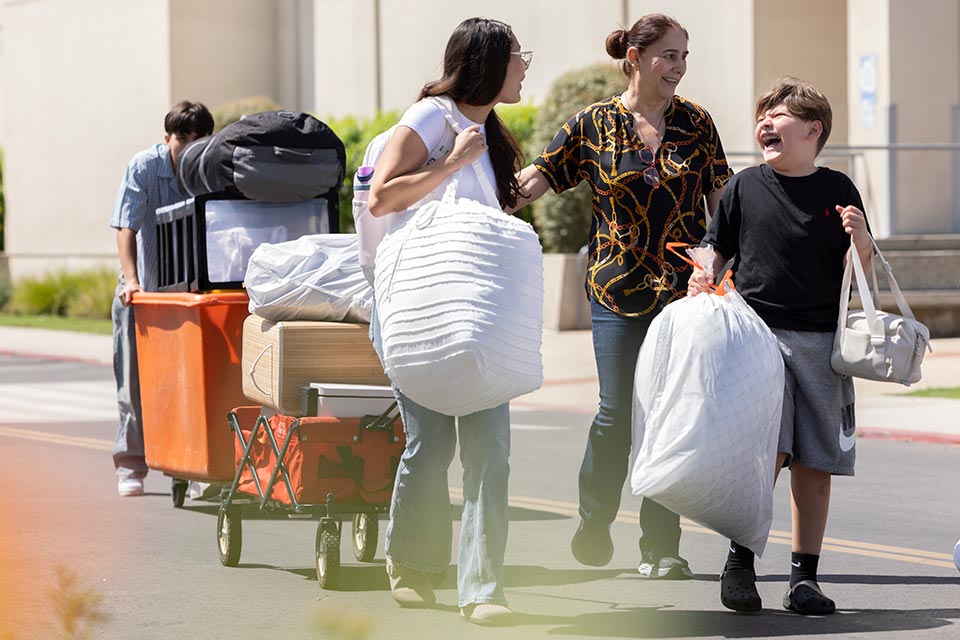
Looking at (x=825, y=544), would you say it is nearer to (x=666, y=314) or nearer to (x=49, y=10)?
(x=666, y=314)

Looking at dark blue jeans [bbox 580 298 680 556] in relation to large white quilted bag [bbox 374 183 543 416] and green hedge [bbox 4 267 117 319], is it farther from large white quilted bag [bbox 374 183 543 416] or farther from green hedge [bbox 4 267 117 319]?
green hedge [bbox 4 267 117 319]

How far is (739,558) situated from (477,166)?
1652 mm

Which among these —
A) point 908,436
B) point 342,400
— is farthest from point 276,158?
point 908,436

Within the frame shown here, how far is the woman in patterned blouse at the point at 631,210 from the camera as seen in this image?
670cm

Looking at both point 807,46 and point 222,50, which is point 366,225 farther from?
point 222,50

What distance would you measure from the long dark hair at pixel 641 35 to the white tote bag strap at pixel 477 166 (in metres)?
0.92

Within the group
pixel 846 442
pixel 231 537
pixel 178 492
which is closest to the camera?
pixel 846 442

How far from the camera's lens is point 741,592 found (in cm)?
610

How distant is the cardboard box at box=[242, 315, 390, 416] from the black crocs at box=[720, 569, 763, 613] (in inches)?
71.5

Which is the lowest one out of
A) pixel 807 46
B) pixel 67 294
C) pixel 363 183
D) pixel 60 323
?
pixel 60 323

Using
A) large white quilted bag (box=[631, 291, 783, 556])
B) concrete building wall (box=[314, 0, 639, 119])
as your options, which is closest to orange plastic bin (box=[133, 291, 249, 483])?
large white quilted bag (box=[631, 291, 783, 556])

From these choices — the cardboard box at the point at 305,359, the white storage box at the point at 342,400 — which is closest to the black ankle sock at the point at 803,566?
the white storage box at the point at 342,400

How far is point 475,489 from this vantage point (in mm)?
5883

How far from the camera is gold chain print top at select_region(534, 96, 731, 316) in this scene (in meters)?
6.70
